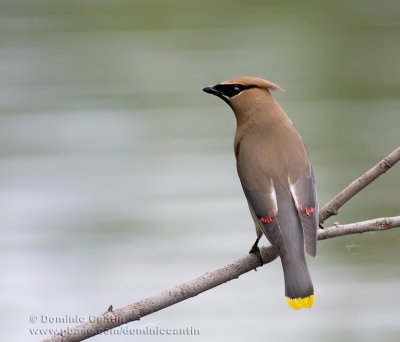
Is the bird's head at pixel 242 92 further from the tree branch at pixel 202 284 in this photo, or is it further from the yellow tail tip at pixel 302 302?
the yellow tail tip at pixel 302 302

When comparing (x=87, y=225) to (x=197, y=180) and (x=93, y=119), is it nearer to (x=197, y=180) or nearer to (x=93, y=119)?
(x=197, y=180)

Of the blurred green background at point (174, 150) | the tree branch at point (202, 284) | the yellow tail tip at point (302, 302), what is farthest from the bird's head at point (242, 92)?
the blurred green background at point (174, 150)

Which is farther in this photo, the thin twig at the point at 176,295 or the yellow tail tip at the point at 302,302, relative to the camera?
the yellow tail tip at the point at 302,302

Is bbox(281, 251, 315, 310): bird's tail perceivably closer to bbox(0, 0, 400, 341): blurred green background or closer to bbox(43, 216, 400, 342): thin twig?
bbox(43, 216, 400, 342): thin twig

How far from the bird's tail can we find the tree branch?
0.10 metres

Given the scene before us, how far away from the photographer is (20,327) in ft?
22.3

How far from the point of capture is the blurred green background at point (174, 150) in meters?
7.03

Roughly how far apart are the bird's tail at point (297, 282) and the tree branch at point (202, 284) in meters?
0.10

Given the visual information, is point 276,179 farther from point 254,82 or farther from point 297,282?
point 254,82

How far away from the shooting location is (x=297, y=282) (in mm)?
4379

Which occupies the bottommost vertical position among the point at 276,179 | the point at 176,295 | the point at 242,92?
the point at 176,295

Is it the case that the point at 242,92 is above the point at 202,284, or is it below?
above

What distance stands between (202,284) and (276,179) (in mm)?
748

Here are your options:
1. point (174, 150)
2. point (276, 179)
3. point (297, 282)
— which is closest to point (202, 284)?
point (297, 282)
